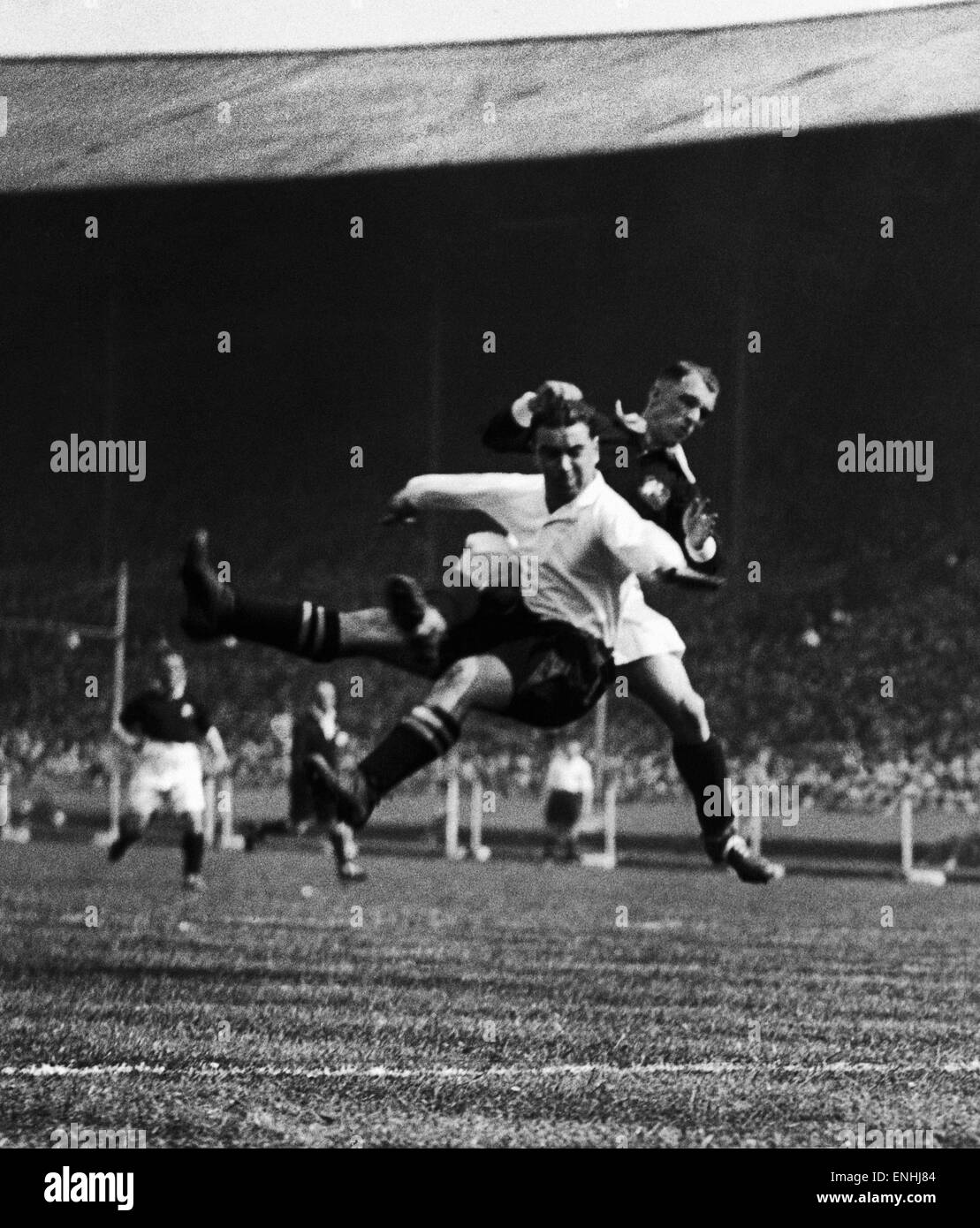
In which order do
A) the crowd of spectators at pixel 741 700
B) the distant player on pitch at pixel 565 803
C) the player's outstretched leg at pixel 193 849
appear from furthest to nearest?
the crowd of spectators at pixel 741 700
the distant player on pitch at pixel 565 803
the player's outstretched leg at pixel 193 849

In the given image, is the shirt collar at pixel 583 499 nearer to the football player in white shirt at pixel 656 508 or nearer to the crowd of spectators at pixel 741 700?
the football player in white shirt at pixel 656 508

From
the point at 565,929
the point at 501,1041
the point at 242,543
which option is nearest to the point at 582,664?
the point at 501,1041

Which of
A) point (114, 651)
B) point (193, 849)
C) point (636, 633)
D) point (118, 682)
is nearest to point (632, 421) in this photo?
point (636, 633)

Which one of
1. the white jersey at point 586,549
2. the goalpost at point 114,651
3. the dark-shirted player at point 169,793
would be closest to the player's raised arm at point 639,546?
the white jersey at point 586,549

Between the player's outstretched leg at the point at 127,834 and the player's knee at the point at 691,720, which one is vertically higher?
the player's knee at the point at 691,720

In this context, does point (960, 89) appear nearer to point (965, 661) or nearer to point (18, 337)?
point (965, 661)

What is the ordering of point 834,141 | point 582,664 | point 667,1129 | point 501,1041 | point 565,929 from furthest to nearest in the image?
1. point 834,141
2. point 565,929
3. point 501,1041
4. point 667,1129
5. point 582,664

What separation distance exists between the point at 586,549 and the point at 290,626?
0.57 m

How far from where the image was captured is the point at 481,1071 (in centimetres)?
783

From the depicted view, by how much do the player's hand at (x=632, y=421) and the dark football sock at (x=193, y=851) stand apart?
36.1ft

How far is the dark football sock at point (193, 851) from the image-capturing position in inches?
576

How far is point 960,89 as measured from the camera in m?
20.2

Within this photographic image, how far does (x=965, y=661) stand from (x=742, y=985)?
13608mm

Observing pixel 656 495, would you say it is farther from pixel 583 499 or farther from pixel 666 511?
pixel 583 499
